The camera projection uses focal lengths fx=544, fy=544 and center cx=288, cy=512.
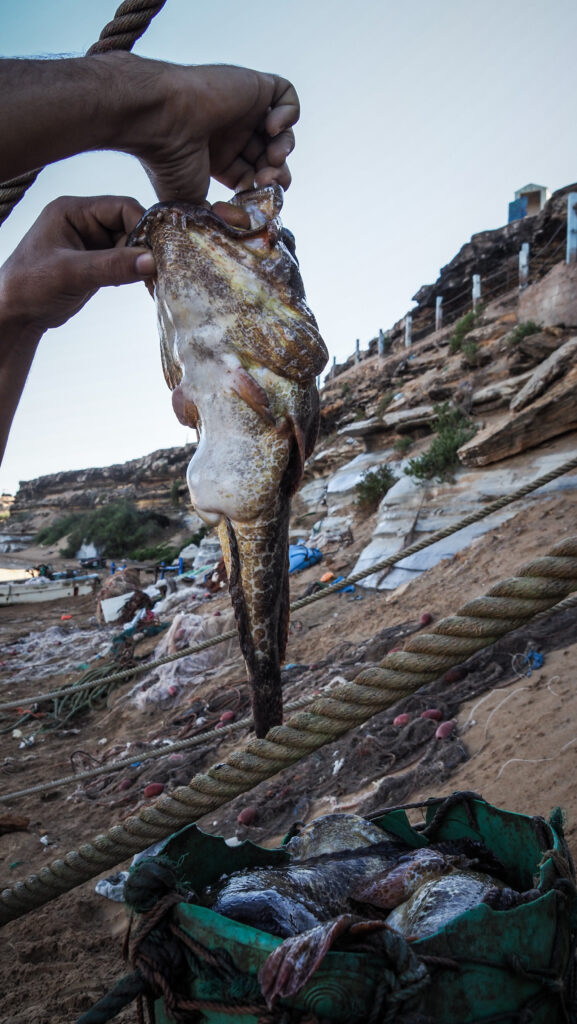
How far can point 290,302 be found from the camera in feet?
4.95

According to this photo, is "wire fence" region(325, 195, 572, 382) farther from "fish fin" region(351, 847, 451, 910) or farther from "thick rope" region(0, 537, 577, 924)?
"fish fin" region(351, 847, 451, 910)

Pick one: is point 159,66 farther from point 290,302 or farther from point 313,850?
point 313,850

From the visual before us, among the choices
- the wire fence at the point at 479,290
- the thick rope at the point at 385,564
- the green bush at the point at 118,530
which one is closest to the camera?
the thick rope at the point at 385,564

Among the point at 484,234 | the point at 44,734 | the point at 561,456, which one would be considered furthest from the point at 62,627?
Answer: the point at 484,234

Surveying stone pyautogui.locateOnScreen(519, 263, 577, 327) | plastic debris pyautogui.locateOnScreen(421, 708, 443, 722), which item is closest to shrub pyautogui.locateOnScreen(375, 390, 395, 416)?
stone pyautogui.locateOnScreen(519, 263, 577, 327)

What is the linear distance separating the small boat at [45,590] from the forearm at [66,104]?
17.6 m

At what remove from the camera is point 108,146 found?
47.9 inches

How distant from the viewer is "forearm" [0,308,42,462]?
151 centimetres

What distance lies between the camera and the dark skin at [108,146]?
1.01 m

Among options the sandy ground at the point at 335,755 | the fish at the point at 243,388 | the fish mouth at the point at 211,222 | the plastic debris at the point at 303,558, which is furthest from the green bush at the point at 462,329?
the fish at the point at 243,388

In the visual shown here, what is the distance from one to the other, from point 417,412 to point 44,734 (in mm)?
10720

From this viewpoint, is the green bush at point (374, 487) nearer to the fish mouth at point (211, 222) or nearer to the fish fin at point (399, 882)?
the fish mouth at point (211, 222)

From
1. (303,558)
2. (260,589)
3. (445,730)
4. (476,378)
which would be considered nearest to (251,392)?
(260,589)

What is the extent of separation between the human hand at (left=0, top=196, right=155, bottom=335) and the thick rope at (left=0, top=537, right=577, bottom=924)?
121cm
